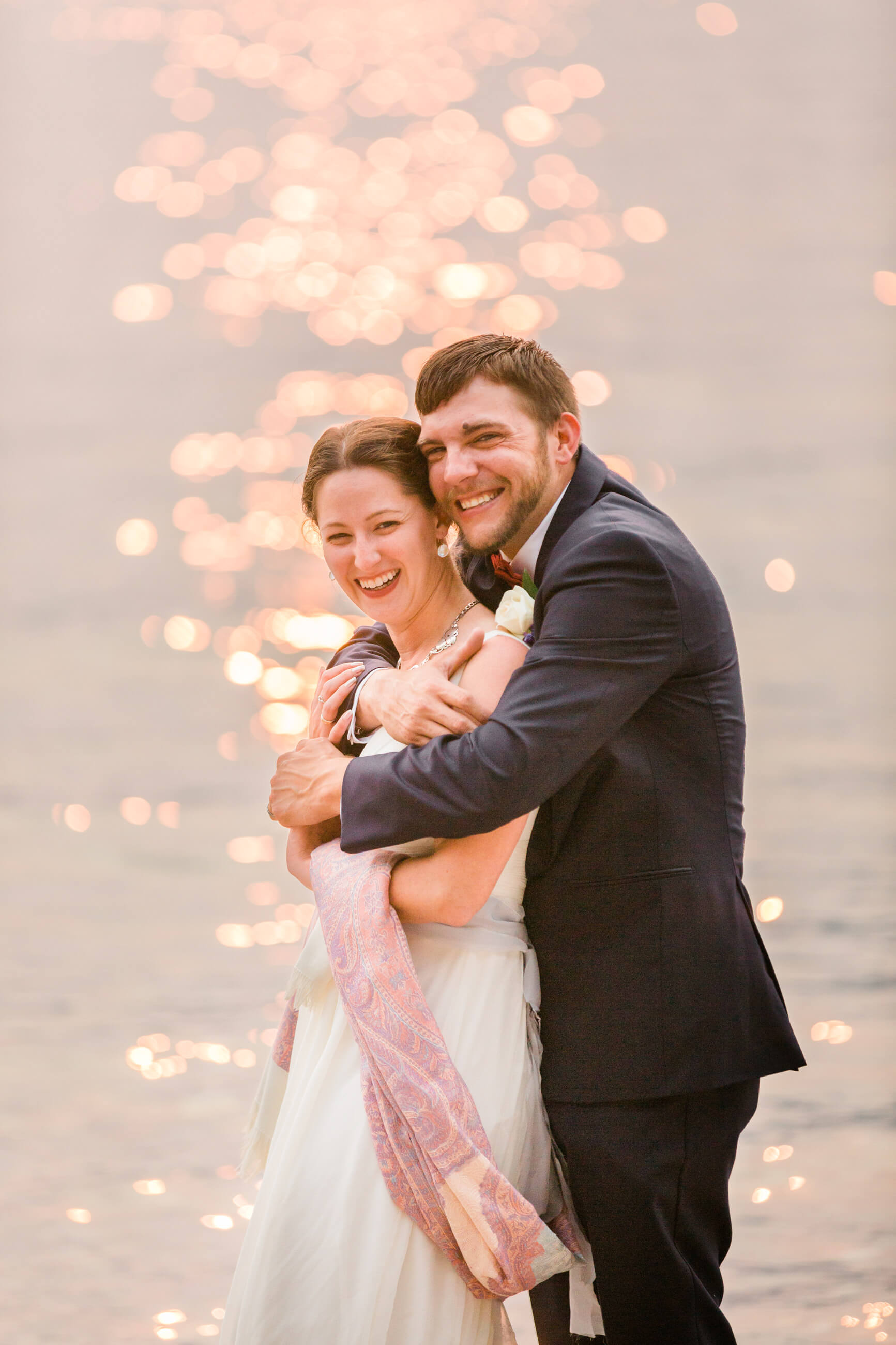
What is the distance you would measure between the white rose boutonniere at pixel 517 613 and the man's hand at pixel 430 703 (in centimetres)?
4

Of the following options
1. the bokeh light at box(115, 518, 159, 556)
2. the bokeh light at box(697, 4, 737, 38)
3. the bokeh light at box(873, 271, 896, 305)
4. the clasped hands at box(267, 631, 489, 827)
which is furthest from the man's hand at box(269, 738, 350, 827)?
the bokeh light at box(697, 4, 737, 38)

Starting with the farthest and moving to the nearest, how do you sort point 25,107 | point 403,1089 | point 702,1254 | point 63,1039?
point 25,107
point 63,1039
point 702,1254
point 403,1089

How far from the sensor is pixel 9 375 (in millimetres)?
3213

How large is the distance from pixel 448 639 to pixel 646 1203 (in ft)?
2.31

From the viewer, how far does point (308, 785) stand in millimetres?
1473

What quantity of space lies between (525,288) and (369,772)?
214 cm

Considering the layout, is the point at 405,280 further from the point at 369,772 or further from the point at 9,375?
the point at 369,772

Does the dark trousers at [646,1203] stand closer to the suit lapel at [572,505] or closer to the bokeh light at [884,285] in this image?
the suit lapel at [572,505]

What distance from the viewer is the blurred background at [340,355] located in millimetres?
3084

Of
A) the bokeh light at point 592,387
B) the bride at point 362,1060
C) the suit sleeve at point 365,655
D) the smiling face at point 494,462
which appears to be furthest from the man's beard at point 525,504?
the bokeh light at point 592,387

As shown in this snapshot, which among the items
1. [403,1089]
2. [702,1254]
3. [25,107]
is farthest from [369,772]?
[25,107]

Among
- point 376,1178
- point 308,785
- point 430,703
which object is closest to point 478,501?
point 430,703

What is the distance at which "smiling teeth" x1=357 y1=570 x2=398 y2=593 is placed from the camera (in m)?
1.56

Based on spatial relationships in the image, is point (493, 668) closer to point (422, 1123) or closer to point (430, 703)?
point (430, 703)
